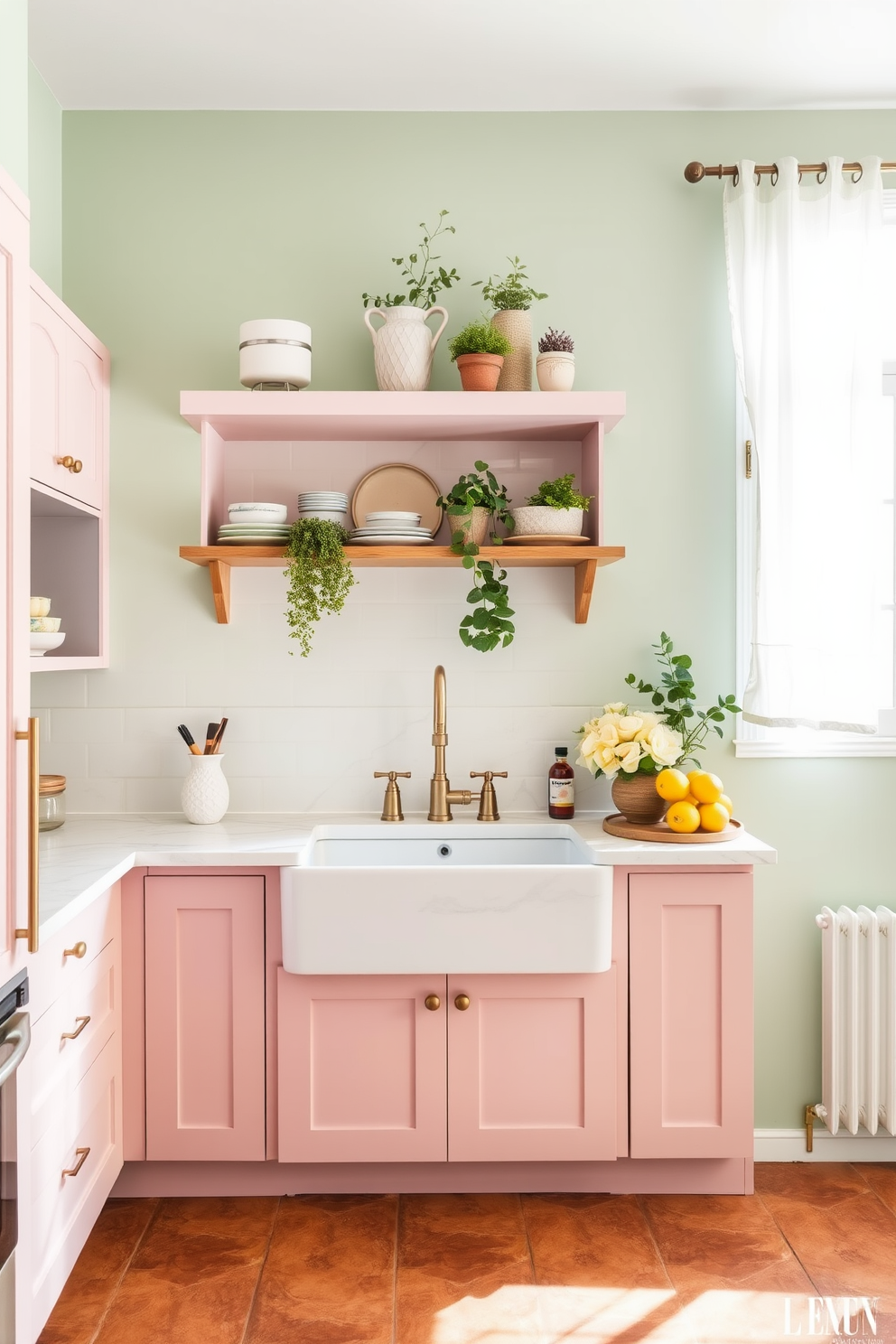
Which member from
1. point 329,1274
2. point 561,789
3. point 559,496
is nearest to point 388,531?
point 559,496

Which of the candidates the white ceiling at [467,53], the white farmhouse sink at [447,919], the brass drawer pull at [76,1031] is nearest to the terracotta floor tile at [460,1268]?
the white farmhouse sink at [447,919]

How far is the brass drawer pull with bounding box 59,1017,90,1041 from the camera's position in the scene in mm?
1845

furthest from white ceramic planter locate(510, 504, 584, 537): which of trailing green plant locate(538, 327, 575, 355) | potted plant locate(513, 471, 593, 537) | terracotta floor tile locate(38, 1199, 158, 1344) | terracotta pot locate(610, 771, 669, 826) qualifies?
terracotta floor tile locate(38, 1199, 158, 1344)

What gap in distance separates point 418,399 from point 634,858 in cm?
122

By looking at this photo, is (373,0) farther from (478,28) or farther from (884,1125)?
(884,1125)

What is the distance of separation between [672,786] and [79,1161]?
4.89ft

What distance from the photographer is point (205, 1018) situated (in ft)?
7.45

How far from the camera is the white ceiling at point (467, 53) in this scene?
229cm

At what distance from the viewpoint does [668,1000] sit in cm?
230

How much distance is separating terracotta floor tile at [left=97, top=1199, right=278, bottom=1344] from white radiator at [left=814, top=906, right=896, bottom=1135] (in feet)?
4.83

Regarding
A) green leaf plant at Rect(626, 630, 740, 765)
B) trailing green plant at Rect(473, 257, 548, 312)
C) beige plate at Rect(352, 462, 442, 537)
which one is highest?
trailing green plant at Rect(473, 257, 548, 312)

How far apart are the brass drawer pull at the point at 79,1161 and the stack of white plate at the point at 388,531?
1458mm

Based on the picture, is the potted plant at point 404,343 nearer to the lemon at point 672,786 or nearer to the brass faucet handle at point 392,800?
the brass faucet handle at point 392,800

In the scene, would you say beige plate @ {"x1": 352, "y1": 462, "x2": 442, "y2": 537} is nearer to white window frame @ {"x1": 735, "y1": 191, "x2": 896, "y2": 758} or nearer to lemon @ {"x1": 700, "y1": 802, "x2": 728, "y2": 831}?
white window frame @ {"x1": 735, "y1": 191, "x2": 896, "y2": 758}
